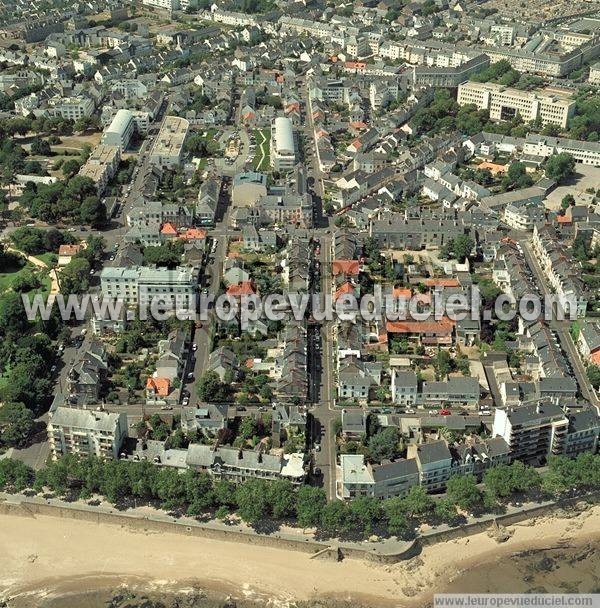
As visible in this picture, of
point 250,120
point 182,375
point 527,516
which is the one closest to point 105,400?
point 182,375

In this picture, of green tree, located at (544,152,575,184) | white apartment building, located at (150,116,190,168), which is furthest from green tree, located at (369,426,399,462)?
white apartment building, located at (150,116,190,168)

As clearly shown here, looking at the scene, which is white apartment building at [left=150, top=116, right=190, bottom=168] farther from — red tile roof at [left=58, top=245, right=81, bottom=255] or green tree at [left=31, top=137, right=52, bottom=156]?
red tile roof at [left=58, top=245, right=81, bottom=255]

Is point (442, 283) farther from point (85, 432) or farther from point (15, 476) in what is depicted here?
point (15, 476)

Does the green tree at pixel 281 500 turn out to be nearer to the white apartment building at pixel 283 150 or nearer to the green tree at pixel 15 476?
the green tree at pixel 15 476

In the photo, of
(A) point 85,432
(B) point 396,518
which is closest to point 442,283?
(B) point 396,518

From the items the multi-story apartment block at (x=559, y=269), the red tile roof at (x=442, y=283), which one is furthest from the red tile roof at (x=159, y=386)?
the multi-story apartment block at (x=559, y=269)
